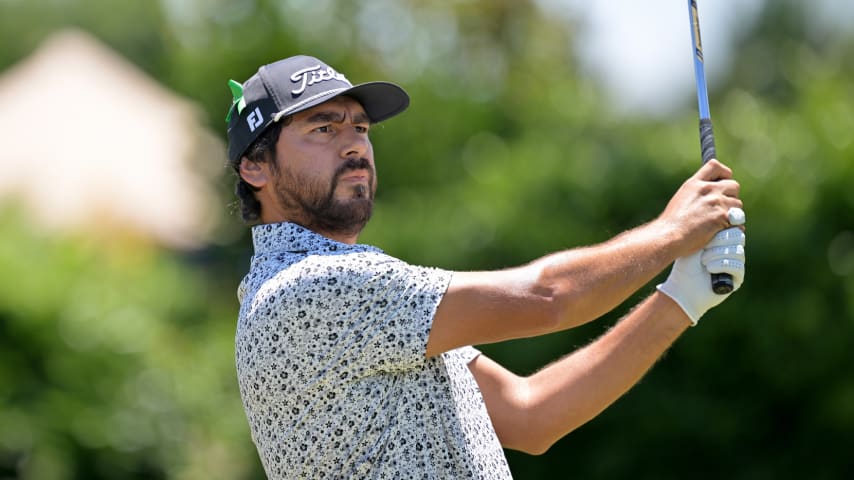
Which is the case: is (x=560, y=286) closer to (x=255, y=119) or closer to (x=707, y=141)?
(x=707, y=141)

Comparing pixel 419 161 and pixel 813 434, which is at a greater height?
pixel 419 161

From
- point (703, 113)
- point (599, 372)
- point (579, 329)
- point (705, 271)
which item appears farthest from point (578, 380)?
point (579, 329)

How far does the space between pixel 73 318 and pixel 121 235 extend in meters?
6.45

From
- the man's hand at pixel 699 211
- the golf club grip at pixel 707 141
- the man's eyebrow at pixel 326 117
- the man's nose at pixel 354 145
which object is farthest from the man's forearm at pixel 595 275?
the man's eyebrow at pixel 326 117

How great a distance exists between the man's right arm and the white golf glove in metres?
0.05

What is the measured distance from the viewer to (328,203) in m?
3.75

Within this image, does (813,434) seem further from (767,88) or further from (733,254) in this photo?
(767,88)

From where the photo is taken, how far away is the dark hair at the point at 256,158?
3.89 meters

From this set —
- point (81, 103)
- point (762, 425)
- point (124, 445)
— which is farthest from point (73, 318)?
point (81, 103)

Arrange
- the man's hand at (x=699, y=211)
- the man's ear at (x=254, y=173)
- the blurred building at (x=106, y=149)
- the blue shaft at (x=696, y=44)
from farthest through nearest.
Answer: the blurred building at (x=106, y=149) < the blue shaft at (x=696, y=44) < the man's ear at (x=254, y=173) < the man's hand at (x=699, y=211)

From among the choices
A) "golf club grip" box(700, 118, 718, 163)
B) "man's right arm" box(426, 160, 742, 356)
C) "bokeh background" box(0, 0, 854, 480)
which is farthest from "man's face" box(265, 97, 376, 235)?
"bokeh background" box(0, 0, 854, 480)

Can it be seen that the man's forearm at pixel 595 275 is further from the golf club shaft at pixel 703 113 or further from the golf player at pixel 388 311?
the golf club shaft at pixel 703 113

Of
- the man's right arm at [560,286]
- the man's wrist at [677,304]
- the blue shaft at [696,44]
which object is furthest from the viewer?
the blue shaft at [696,44]

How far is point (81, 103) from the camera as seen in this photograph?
744 inches
